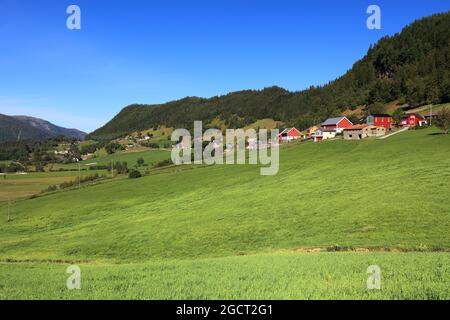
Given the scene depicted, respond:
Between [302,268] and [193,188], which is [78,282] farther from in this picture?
[193,188]

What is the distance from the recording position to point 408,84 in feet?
533

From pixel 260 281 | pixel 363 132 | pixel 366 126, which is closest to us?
pixel 260 281

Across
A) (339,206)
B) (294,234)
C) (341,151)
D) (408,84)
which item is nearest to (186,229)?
(294,234)

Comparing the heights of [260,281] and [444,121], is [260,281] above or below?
below

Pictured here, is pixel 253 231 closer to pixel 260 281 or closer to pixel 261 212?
pixel 261 212

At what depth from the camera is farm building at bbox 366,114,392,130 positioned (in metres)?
121

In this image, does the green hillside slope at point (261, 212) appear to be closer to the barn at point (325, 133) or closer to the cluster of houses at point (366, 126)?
the cluster of houses at point (366, 126)

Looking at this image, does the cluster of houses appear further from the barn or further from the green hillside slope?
the green hillside slope

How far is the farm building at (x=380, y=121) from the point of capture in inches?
4747

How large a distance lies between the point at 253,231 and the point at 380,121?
100580 mm

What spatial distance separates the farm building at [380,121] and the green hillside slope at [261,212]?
42402 millimetres

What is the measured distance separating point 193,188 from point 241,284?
5353 cm

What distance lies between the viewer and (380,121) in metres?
123

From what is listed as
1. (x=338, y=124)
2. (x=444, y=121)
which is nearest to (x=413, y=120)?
(x=338, y=124)
